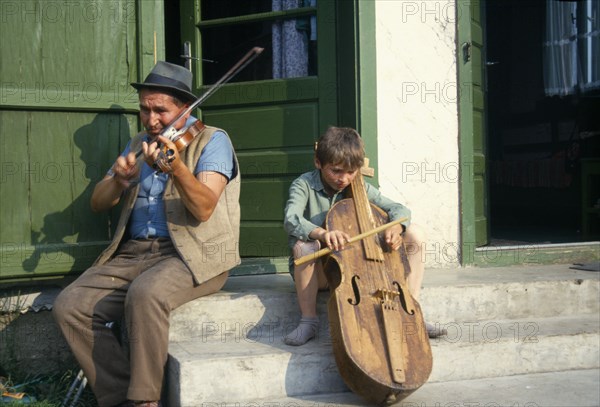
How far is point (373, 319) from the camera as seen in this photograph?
125 inches

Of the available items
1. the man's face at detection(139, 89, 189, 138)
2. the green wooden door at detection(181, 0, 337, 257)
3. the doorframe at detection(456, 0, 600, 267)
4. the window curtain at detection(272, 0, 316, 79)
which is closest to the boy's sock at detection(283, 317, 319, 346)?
the man's face at detection(139, 89, 189, 138)

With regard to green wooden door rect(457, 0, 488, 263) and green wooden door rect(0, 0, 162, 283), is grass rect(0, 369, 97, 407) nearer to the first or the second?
green wooden door rect(0, 0, 162, 283)

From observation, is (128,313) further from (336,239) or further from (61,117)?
(61,117)

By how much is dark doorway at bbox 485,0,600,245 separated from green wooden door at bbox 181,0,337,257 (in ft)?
7.79

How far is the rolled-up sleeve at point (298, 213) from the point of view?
348 centimetres

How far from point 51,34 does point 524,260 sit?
324cm

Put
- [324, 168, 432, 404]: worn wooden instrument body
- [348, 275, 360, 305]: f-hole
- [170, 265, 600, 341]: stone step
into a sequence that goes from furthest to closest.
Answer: [170, 265, 600, 341]: stone step < [348, 275, 360, 305]: f-hole < [324, 168, 432, 404]: worn wooden instrument body

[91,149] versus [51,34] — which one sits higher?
[51,34]

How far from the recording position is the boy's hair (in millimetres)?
3520

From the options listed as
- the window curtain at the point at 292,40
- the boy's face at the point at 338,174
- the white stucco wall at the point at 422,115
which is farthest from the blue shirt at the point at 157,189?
the window curtain at the point at 292,40

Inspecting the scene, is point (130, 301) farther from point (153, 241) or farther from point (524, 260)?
point (524, 260)

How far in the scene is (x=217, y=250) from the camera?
3.58 metres

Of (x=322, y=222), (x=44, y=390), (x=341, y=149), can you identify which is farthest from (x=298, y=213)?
(x=44, y=390)

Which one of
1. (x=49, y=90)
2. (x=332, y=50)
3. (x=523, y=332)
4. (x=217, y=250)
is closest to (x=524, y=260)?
(x=523, y=332)
